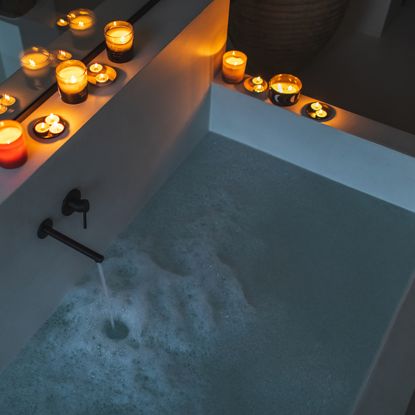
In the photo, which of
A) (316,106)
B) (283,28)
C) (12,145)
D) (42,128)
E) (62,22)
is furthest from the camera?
(283,28)

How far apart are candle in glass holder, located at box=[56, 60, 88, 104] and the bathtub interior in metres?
0.61

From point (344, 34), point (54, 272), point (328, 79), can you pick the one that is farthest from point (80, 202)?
point (344, 34)

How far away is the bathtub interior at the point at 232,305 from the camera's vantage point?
186 cm

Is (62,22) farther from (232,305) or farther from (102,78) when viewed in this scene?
(232,305)

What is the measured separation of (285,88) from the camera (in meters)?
2.33

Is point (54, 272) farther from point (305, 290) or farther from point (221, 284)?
point (305, 290)

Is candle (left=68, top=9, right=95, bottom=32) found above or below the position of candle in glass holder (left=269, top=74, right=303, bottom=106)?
above

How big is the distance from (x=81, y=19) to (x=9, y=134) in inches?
23.1

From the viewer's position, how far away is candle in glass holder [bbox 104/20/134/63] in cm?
189

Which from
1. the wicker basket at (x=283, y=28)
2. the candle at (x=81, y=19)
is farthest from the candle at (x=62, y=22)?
the wicker basket at (x=283, y=28)

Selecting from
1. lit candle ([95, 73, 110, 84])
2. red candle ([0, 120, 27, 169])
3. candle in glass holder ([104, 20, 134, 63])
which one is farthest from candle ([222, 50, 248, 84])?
red candle ([0, 120, 27, 169])

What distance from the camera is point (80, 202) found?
1.76 m

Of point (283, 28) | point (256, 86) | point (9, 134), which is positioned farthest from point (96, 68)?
point (283, 28)

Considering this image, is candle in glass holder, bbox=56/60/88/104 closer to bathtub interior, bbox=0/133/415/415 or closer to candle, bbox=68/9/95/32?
candle, bbox=68/9/95/32
